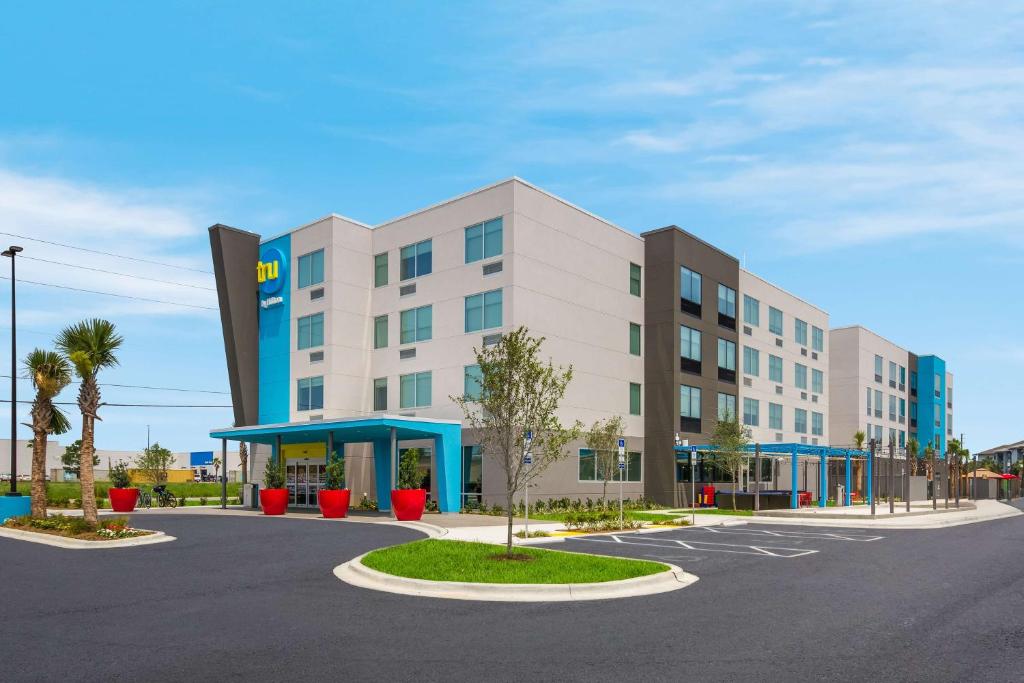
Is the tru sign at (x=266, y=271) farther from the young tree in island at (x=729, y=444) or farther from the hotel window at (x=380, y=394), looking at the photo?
the young tree in island at (x=729, y=444)

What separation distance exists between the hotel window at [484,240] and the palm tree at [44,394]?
1741 centimetres

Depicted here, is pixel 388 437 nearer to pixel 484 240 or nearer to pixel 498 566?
pixel 484 240

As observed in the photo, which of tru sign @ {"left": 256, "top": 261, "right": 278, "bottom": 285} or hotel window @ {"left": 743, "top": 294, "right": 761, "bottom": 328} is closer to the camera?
tru sign @ {"left": 256, "top": 261, "right": 278, "bottom": 285}

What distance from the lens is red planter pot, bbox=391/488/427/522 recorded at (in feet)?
101

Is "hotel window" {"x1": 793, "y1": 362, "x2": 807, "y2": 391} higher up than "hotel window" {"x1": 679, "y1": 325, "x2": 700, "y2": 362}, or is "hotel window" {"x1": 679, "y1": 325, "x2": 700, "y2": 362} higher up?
"hotel window" {"x1": 679, "y1": 325, "x2": 700, "y2": 362}

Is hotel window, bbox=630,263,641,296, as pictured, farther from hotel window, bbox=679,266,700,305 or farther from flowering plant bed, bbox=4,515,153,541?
flowering plant bed, bbox=4,515,153,541

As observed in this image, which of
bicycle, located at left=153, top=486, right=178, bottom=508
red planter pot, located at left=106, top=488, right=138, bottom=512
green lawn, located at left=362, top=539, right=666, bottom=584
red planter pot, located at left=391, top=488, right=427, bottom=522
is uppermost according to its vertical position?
green lawn, located at left=362, top=539, right=666, bottom=584

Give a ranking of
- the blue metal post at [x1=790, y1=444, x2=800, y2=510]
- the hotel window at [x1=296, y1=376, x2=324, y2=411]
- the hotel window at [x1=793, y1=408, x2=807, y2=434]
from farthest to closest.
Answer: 1. the hotel window at [x1=793, y1=408, x2=807, y2=434]
2. the blue metal post at [x1=790, y1=444, x2=800, y2=510]
3. the hotel window at [x1=296, y1=376, x2=324, y2=411]

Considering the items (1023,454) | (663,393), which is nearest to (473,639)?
(663,393)

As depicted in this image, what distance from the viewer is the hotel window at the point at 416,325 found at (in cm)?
4175

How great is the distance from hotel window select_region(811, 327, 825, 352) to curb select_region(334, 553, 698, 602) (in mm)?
55134

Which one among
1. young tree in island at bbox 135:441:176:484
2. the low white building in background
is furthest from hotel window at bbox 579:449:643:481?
the low white building in background

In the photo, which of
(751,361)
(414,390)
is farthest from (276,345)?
(751,361)

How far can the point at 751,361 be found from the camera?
55938mm
